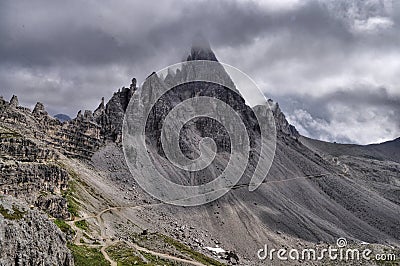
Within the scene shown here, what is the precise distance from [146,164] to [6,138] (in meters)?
69.0

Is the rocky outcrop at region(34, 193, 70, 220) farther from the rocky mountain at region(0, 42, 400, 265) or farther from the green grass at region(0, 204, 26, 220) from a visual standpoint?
the green grass at region(0, 204, 26, 220)

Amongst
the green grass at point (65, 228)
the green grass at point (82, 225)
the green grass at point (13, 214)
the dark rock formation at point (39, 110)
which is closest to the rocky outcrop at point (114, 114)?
the dark rock formation at point (39, 110)

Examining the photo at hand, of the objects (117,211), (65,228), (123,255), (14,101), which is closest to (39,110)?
(14,101)

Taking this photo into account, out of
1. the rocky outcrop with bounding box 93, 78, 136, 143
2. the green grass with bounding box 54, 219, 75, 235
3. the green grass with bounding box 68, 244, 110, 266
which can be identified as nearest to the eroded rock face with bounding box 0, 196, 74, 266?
the green grass with bounding box 68, 244, 110, 266

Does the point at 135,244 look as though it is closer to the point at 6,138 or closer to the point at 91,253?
the point at 91,253

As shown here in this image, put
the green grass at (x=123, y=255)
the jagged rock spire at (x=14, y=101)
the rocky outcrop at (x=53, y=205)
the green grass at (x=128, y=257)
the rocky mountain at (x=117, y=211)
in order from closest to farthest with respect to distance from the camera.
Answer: the rocky mountain at (x=117, y=211), the green grass at (x=123, y=255), the green grass at (x=128, y=257), the rocky outcrop at (x=53, y=205), the jagged rock spire at (x=14, y=101)

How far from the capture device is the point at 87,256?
63344 millimetres

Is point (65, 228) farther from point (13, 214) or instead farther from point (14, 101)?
point (14, 101)

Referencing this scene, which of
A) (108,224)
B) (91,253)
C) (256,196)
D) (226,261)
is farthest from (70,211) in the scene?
(256,196)

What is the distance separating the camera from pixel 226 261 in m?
112

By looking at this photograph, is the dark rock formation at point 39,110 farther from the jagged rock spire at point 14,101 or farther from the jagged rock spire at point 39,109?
the jagged rock spire at point 14,101

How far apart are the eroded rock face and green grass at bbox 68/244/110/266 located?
714cm

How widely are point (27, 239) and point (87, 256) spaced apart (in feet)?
70.0

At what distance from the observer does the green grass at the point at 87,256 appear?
59031 mm
